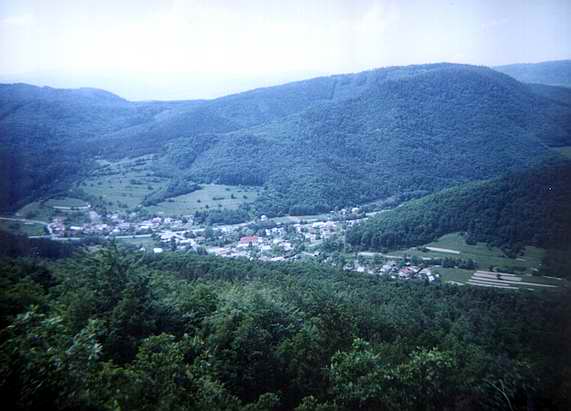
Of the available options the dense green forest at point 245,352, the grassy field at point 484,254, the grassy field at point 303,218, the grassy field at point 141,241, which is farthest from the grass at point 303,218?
the dense green forest at point 245,352

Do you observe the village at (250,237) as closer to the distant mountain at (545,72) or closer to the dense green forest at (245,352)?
the dense green forest at (245,352)

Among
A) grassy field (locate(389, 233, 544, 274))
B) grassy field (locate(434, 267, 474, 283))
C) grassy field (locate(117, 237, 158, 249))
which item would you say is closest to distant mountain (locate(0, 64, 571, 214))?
grassy field (locate(117, 237, 158, 249))

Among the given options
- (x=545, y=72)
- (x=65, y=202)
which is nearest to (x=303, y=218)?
(x=65, y=202)

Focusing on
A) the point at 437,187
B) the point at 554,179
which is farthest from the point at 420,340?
the point at 437,187

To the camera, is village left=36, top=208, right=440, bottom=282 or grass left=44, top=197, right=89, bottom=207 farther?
grass left=44, top=197, right=89, bottom=207

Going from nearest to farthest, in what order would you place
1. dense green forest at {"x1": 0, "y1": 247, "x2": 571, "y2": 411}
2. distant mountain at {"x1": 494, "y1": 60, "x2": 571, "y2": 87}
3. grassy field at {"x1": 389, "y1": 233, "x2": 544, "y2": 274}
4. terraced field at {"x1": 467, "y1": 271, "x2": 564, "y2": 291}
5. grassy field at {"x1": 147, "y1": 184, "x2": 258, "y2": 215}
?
dense green forest at {"x1": 0, "y1": 247, "x2": 571, "y2": 411} < terraced field at {"x1": 467, "y1": 271, "x2": 564, "y2": 291} < grassy field at {"x1": 389, "y1": 233, "x2": 544, "y2": 274} < grassy field at {"x1": 147, "y1": 184, "x2": 258, "y2": 215} < distant mountain at {"x1": 494, "y1": 60, "x2": 571, "y2": 87}

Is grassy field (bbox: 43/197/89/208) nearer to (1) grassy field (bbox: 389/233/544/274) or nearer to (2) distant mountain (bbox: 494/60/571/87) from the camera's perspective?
(1) grassy field (bbox: 389/233/544/274)

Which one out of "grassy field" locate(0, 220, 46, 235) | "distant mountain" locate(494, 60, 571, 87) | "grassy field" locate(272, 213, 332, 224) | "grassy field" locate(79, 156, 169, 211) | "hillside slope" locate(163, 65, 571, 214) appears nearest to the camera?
"grassy field" locate(0, 220, 46, 235)
